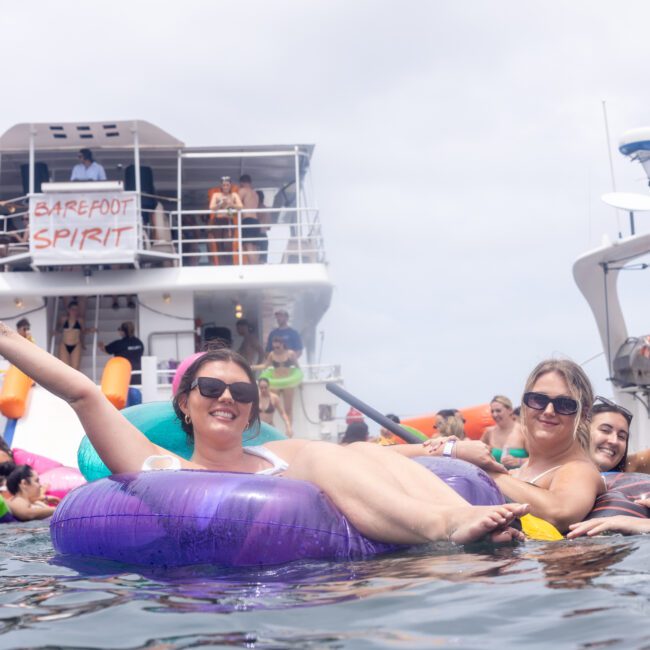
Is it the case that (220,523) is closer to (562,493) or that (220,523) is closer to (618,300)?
(562,493)

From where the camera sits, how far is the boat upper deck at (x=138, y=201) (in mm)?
14875

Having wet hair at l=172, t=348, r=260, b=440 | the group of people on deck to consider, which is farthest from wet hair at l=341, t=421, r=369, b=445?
wet hair at l=172, t=348, r=260, b=440

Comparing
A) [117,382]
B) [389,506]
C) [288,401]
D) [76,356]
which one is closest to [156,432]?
[389,506]

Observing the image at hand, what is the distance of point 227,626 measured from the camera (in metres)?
2.58

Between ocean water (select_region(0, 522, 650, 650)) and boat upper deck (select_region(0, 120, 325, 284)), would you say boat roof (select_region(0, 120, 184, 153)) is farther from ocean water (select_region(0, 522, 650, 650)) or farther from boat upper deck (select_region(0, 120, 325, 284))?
ocean water (select_region(0, 522, 650, 650))

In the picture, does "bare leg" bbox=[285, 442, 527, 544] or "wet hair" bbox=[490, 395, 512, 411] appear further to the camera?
"wet hair" bbox=[490, 395, 512, 411]

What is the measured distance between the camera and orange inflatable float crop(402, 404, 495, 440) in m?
14.2

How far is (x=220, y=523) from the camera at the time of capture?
12.3ft

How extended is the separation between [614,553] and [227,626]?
1660 mm

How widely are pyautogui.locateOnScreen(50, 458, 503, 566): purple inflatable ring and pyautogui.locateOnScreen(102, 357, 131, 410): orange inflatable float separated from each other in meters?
8.92

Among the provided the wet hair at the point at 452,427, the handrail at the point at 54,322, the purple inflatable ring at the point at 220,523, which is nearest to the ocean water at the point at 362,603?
the purple inflatable ring at the point at 220,523

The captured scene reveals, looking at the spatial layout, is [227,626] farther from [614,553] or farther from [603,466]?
→ [603,466]

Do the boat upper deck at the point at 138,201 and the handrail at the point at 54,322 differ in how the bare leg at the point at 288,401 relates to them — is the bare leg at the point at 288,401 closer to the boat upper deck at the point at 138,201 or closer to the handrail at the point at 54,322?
the boat upper deck at the point at 138,201

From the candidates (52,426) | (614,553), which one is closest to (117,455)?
(614,553)
